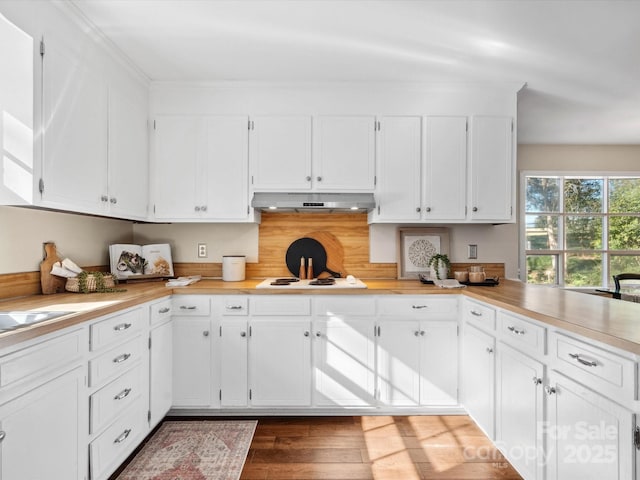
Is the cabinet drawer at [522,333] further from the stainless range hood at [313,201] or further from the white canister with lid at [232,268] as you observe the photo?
the white canister with lid at [232,268]


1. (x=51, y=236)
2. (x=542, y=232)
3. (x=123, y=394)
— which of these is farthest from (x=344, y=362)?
(x=542, y=232)

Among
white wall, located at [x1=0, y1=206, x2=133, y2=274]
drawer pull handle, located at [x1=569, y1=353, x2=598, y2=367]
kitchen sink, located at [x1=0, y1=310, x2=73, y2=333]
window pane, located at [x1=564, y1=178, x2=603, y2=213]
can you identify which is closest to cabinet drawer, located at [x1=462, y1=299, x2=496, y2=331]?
drawer pull handle, located at [x1=569, y1=353, x2=598, y2=367]

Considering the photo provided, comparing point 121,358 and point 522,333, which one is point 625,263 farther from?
point 121,358

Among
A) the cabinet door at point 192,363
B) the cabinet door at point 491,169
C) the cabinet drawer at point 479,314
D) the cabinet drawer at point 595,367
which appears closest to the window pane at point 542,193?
the cabinet door at point 491,169

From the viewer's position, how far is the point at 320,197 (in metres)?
2.81

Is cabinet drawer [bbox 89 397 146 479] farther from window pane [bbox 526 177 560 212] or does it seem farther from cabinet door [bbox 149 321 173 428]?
window pane [bbox 526 177 560 212]

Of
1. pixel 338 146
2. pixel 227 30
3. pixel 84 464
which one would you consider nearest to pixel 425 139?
pixel 338 146

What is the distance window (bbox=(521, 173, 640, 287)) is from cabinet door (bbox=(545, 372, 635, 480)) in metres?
2.92

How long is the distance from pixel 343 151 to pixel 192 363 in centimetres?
190

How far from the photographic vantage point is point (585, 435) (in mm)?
1388

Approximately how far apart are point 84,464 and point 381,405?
177 cm

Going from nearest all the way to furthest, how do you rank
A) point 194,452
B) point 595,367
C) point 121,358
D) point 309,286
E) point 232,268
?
point 595,367 → point 121,358 → point 194,452 → point 309,286 → point 232,268

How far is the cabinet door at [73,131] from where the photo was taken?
1.79m

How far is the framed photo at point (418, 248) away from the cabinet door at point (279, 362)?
111 centimetres
